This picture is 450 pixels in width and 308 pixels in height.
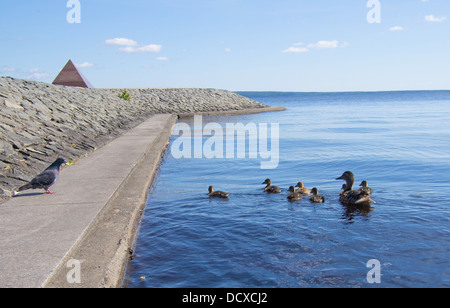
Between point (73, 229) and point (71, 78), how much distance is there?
38.0 m

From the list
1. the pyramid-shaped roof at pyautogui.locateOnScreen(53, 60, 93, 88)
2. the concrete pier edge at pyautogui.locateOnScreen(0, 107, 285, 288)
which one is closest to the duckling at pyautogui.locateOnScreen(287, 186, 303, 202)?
the concrete pier edge at pyautogui.locateOnScreen(0, 107, 285, 288)

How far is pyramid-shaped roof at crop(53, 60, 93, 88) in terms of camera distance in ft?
132

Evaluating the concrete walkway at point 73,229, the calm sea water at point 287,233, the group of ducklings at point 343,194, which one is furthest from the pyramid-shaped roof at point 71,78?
the group of ducklings at point 343,194

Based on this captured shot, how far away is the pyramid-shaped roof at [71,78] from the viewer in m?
40.2

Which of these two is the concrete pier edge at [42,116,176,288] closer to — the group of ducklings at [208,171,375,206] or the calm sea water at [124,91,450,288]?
the calm sea water at [124,91,450,288]

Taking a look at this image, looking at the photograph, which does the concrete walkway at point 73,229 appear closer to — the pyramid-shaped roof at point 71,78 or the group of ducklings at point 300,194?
the group of ducklings at point 300,194

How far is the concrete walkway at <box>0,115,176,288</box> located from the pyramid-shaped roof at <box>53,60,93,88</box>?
107 feet

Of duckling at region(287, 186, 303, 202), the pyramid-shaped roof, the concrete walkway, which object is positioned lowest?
duckling at region(287, 186, 303, 202)

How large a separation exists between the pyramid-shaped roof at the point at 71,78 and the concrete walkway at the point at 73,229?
32.6 metres

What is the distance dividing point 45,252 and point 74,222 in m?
1.10

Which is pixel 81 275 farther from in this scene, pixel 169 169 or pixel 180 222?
pixel 169 169

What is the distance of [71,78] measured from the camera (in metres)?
40.6

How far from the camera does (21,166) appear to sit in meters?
9.52

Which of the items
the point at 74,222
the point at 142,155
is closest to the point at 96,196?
the point at 74,222
